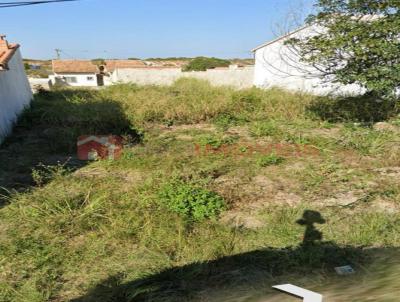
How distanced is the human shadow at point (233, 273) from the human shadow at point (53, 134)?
2.72 meters

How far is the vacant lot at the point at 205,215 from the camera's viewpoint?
9.50 ft

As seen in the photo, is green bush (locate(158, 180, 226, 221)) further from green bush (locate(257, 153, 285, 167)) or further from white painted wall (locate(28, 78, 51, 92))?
white painted wall (locate(28, 78, 51, 92))

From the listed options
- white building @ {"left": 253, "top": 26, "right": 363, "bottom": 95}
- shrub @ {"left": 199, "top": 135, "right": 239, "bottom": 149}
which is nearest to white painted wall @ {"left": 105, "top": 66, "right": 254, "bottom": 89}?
white building @ {"left": 253, "top": 26, "right": 363, "bottom": 95}

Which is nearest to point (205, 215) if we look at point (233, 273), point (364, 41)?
point (233, 273)

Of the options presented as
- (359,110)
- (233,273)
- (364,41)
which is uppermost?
(364,41)

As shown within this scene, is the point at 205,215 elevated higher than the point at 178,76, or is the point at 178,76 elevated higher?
the point at 178,76

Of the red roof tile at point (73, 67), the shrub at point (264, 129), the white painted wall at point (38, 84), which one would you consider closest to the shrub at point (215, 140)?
the shrub at point (264, 129)

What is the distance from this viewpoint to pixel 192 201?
432 centimetres

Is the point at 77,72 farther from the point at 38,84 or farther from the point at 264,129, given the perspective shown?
the point at 264,129

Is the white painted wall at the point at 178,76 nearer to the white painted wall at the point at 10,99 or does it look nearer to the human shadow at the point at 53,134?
the white painted wall at the point at 10,99

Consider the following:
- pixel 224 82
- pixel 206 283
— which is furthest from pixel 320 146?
pixel 224 82

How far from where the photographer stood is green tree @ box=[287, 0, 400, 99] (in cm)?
645

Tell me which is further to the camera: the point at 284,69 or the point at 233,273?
the point at 284,69

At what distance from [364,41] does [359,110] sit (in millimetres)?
3081
